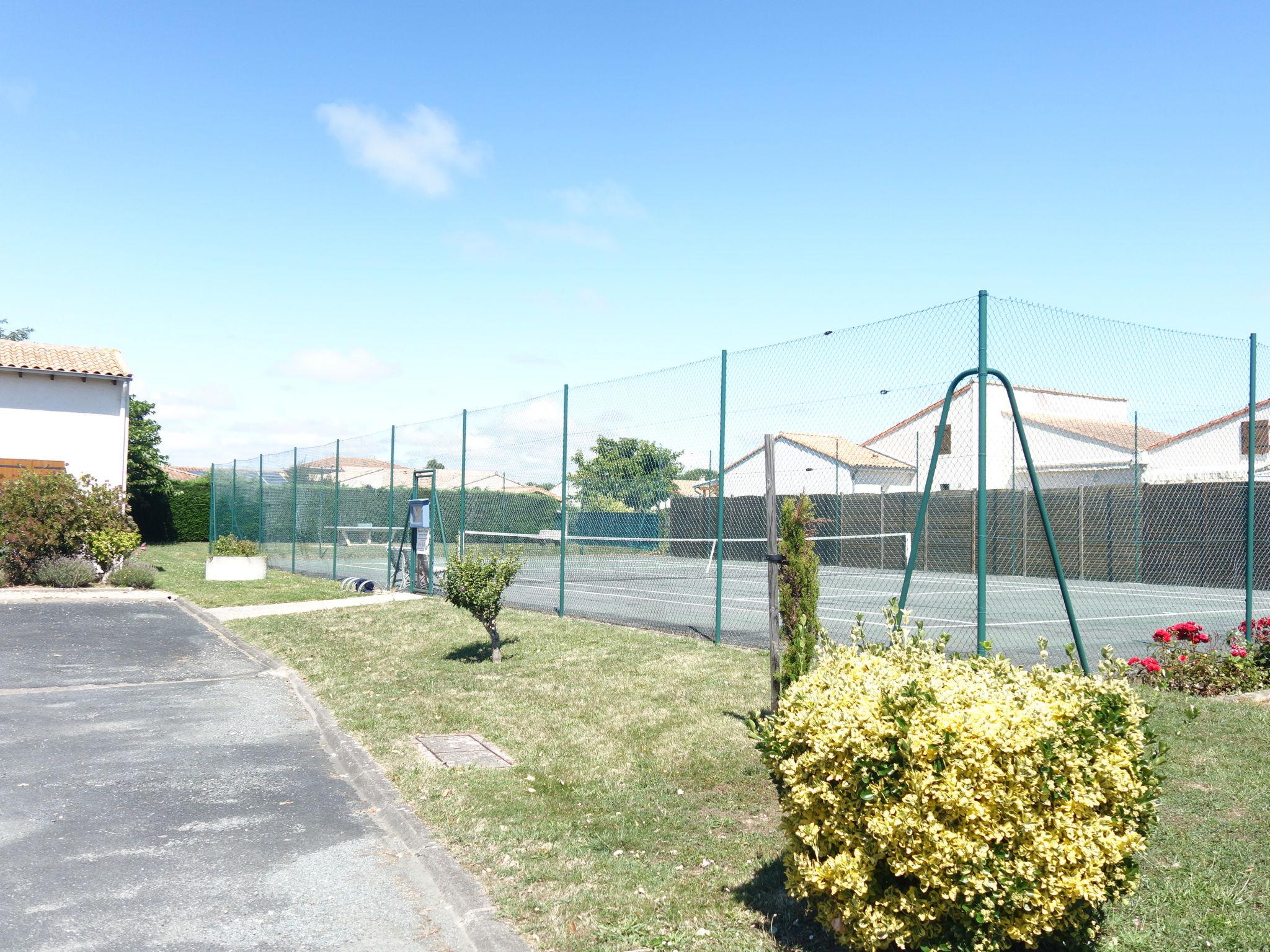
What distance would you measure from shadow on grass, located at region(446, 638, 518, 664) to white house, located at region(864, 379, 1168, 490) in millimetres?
4593

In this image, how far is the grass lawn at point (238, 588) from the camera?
60.2 feet

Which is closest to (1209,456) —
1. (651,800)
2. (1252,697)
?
(1252,697)

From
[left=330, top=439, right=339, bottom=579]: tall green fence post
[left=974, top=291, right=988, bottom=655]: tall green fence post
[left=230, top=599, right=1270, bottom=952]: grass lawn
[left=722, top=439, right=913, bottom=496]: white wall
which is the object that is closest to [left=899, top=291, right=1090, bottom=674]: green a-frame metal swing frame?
[left=974, top=291, right=988, bottom=655]: tall green fence post

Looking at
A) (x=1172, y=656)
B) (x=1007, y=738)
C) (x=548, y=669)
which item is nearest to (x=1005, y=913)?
(x=1007, y=738)

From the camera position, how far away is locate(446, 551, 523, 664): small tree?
34.8ft

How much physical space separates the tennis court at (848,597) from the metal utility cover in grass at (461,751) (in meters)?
3.78

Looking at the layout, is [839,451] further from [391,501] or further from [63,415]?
[63,415]

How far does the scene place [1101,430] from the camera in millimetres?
11562

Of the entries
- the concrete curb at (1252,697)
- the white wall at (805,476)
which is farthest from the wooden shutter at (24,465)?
the concrete curb at (1252,697)

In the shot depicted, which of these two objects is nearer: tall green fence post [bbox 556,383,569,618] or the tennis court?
the tennis court

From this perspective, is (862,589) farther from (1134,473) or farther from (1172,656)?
(1172,656)

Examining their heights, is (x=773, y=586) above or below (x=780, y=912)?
above

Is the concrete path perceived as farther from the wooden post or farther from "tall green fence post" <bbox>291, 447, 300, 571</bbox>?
"tall green fence post" <bbox>291, 447, 300, 571</bbox>

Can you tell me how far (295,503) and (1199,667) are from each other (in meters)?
21.9
